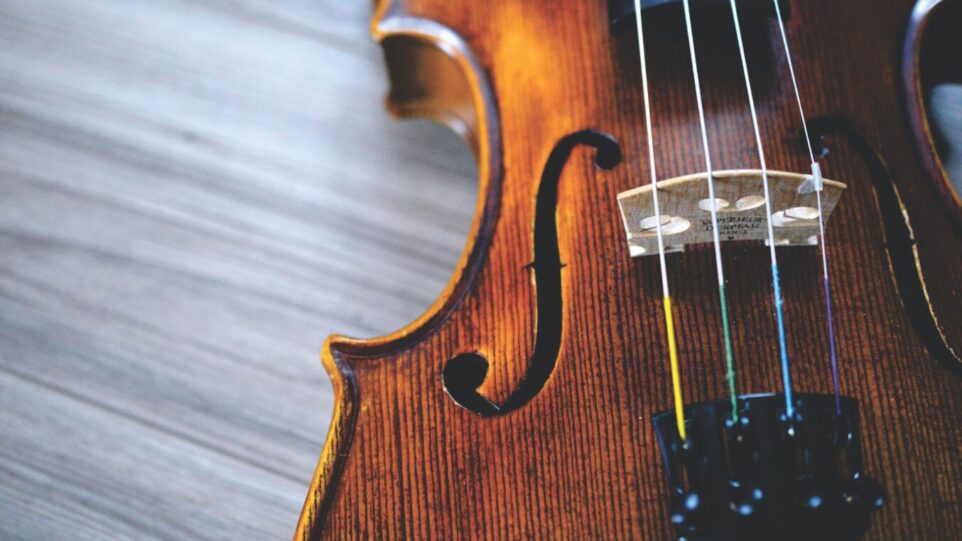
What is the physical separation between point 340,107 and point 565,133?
18.5 inches

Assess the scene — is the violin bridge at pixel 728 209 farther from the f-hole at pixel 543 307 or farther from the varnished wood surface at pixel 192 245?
the varnished wood surface at pixel 192 245

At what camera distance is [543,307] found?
70cm

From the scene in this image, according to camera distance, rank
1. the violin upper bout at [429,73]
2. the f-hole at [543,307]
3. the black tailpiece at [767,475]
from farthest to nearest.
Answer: the violin upper bout at [429,73] → the f-hole at [543,307] → the black tailpiece at [767,475]

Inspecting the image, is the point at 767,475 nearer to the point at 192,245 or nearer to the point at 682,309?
the point at 682,309

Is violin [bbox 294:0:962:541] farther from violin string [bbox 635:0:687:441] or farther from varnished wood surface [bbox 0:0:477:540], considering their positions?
varnished wood surface [bbox 0:0:477:540]

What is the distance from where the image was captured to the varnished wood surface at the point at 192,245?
37.0 inches

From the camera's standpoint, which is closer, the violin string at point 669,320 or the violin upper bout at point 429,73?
the violin string at point 669,320

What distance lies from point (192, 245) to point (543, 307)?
59 cm

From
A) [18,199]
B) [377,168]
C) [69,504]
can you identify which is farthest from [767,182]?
[18,199]

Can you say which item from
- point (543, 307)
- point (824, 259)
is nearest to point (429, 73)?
point (543, 307)

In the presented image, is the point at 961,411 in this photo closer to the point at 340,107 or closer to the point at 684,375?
the point at 684,375

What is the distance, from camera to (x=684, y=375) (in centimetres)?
64

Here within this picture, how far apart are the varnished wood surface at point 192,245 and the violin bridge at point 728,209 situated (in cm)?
41

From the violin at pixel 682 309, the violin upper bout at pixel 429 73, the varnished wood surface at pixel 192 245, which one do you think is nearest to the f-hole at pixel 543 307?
the violin at pixel 682 309
